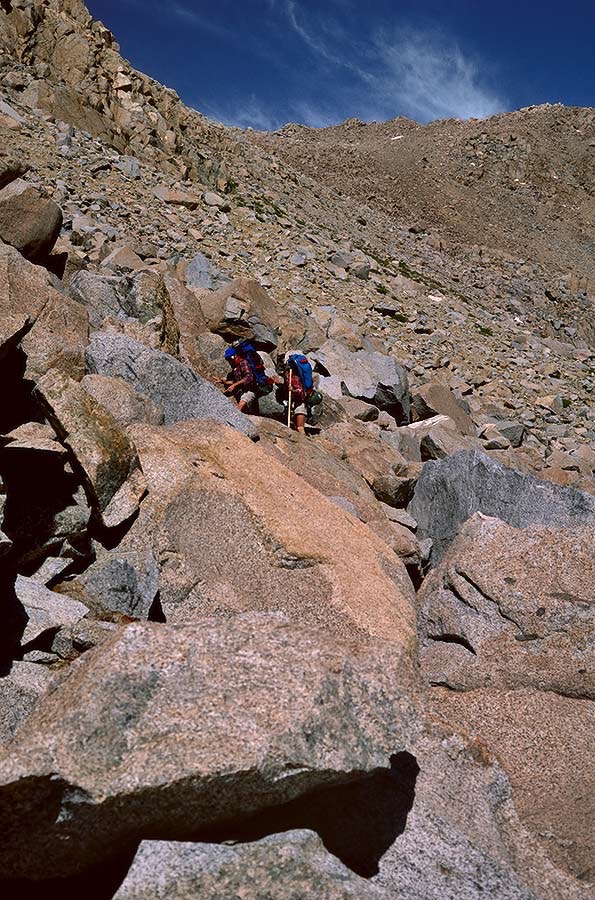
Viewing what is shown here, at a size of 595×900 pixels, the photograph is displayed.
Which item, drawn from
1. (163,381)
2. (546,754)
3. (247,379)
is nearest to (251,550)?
(546,754)

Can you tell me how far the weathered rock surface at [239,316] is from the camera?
1880 centimetres

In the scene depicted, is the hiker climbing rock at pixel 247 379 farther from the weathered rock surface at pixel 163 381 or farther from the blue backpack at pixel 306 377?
the weathered rock surface at pixel 163 381

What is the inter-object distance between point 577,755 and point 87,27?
45.9 m

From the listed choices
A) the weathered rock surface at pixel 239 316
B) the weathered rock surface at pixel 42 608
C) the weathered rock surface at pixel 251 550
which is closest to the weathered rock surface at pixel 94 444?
the weathered rock surface at pixel 251 550

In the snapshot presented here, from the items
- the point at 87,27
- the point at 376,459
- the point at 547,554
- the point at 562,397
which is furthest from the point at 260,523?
the point at 87,27

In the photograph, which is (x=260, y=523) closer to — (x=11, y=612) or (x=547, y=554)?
(x=11, y=612)

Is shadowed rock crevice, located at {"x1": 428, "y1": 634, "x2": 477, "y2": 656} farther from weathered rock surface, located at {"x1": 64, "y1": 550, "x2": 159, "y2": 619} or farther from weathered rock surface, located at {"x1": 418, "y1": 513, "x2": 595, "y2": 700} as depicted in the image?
weathered rock surface, located at {"x1": 64, "y1": 550, "x2": 159, "y2": 619}

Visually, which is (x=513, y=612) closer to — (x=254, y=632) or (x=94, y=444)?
(x=254, y=632)

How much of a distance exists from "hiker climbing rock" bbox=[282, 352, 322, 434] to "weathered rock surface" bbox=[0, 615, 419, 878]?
1064cm

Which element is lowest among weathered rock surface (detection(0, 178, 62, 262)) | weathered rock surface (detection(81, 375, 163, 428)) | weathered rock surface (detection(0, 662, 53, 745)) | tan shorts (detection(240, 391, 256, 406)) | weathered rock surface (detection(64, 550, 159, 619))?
weathered rock surface (detection(0, 662, 53, 745))

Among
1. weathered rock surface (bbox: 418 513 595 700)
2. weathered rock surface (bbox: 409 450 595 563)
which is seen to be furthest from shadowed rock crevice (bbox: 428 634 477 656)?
weathered rock surface (bbox: 409 450 595 563)

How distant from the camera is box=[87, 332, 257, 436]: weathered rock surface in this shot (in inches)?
397

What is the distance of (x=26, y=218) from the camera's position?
1470 cm

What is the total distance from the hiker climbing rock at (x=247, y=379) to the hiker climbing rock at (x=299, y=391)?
505mm
